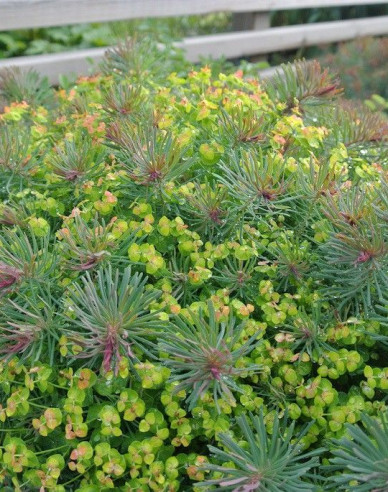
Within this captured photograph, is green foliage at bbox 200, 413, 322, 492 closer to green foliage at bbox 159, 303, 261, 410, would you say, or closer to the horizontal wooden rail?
green foliage at bbox 159, 303, 261, 410

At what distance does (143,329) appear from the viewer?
1528mm

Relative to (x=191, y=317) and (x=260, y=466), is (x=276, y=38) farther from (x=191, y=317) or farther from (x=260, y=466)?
(x=260, y=466)

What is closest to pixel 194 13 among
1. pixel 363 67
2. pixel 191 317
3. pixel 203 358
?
pixel 363 67

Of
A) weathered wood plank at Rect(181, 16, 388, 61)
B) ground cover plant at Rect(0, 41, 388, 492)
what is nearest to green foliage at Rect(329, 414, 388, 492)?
ground cover plant at Rect(0, 41, 388, 492)

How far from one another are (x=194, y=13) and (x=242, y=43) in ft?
1.95

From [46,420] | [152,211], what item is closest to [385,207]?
[152,211]

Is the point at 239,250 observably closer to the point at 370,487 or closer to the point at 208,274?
the point at 208,274

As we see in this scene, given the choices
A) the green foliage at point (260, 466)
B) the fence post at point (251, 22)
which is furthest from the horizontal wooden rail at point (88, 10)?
the green foliage at point (260, 466)

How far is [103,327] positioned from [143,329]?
91mm

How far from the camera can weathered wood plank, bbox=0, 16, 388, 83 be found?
4422mm

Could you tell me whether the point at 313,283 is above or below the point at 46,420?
above

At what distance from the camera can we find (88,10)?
438 centimetres

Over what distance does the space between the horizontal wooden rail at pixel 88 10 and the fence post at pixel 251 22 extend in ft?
1.31

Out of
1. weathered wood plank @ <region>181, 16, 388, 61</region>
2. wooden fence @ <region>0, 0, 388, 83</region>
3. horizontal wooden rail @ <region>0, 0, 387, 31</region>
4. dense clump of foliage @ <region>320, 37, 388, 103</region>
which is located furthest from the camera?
dense clump of foliage @ <region>320, 37, 388, 103</region>
